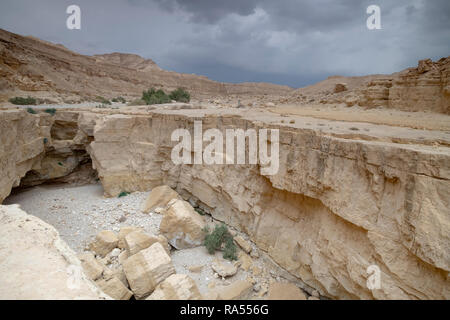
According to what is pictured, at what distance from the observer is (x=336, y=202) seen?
4.39 m

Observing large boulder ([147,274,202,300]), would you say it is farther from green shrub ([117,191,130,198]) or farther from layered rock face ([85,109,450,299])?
green shrub ([117,191,130,198])

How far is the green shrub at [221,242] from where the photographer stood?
20.3 feet

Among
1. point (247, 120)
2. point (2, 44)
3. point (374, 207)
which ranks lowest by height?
point (374, 207)

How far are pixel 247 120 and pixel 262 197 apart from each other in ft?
7.60

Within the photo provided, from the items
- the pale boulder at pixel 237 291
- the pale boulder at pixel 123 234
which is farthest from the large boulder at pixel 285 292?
the pale boulder at pixel 123 234

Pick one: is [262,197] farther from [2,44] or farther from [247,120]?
[2,44]

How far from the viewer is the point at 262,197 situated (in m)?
6.39

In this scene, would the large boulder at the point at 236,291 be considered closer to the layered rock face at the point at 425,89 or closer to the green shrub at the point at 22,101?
the layered rock face at the point at 425,89

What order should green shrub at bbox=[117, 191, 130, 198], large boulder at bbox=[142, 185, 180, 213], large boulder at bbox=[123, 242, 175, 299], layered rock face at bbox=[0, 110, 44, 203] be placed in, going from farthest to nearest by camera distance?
green shrub at bbox=[117, 191, 130, 198]
large boulder at bbox=[142, 185, 180, 213]
layered rock face at bbox=[0, 110, 44, 203]
large boulder at bbox=[123, 242, 175, 299]

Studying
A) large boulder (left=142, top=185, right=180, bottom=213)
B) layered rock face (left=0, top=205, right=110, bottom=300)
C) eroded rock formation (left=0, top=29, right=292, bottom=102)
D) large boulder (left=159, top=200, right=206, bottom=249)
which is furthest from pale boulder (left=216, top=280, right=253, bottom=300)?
eroded rock formation (left=0, top=29, right=292, bottom=102)

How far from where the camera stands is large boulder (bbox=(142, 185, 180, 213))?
8057mm

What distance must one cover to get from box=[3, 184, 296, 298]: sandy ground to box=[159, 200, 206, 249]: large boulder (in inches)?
8.3
